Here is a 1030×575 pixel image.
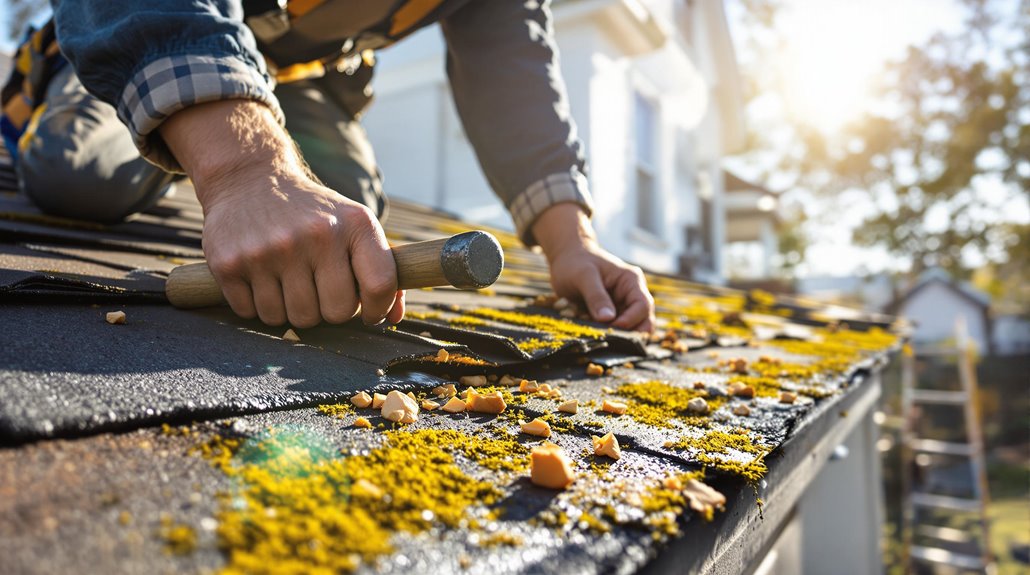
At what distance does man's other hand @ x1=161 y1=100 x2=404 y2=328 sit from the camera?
38.8 inches

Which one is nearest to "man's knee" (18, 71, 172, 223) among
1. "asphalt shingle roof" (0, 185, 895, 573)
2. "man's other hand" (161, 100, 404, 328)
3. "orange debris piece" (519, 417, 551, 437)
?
"asphalt shingle roof" (0, 185, 895, 573)

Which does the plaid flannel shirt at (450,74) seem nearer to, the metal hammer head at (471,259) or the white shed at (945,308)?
the metal hammer head at (471,259)

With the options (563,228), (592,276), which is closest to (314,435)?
(592,276)

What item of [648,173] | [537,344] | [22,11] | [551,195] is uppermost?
[22,11]

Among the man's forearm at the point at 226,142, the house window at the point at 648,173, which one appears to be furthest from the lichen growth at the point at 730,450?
the house window at the point at 648,173

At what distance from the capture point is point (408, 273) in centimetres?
103

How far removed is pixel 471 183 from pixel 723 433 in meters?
5.80

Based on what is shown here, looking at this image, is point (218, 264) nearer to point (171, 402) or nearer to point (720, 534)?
point (171, 402)

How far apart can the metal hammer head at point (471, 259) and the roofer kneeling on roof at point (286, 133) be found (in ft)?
0.32

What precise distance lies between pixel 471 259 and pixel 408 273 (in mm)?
111

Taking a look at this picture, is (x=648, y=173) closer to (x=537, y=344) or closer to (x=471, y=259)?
(x=537, y=344)

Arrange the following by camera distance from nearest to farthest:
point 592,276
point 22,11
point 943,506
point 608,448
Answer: point 608,448 < point 592,276 < point 943,506 < point 22,11

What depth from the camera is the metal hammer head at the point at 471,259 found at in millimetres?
995

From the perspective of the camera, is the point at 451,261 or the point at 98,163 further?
the point at 98,163
